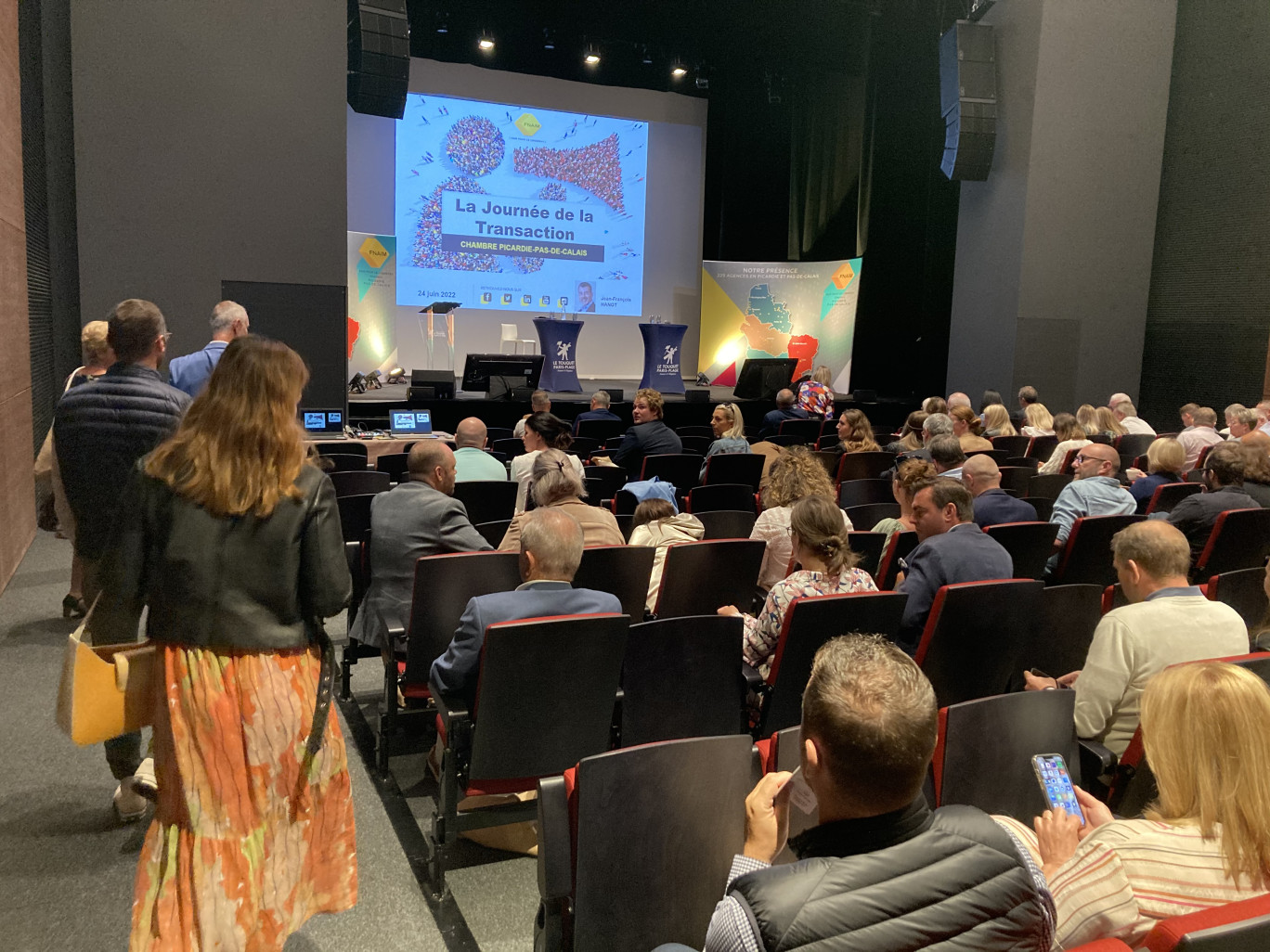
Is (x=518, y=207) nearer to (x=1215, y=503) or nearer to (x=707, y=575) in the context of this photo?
(x=1215, y=503)

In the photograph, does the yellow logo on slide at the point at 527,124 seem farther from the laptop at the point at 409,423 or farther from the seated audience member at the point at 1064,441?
the seated audience member at the point at 1064,441

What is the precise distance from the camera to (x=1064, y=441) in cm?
678

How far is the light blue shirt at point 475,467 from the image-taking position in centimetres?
538

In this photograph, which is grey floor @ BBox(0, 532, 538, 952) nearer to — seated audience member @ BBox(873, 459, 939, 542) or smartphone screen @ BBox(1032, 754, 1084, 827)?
smartphone screen @ BBox(1032, 754, 1084, 827)

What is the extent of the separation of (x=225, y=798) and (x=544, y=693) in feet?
2.91

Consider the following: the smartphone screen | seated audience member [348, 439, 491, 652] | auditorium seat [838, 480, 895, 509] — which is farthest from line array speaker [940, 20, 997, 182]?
the smartphone screen

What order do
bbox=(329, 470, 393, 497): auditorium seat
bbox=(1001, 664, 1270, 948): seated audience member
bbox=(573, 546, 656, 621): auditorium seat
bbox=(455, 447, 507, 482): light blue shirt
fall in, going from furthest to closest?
bbox=(455, 447, 507, 482): light blue shirt, bbox=(329, 470, 393, 497): auditorium seat, bbox=(573, 546, 656, 621): auditorium seat, bbox=(1001, 664, 1270, 948): seated audience member

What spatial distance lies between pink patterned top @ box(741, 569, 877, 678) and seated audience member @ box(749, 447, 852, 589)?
858mm

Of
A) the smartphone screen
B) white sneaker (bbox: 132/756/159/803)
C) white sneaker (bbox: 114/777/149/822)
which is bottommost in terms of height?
white sneaker (bbox: 114/777/149/822)

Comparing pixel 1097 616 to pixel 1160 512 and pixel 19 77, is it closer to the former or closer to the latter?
pixel 1160 512

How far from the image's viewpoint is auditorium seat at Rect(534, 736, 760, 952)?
187cm

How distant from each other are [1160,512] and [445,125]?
10.9m

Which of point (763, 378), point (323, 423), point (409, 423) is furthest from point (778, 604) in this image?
point (763, 378)

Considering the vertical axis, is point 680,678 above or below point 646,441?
below
